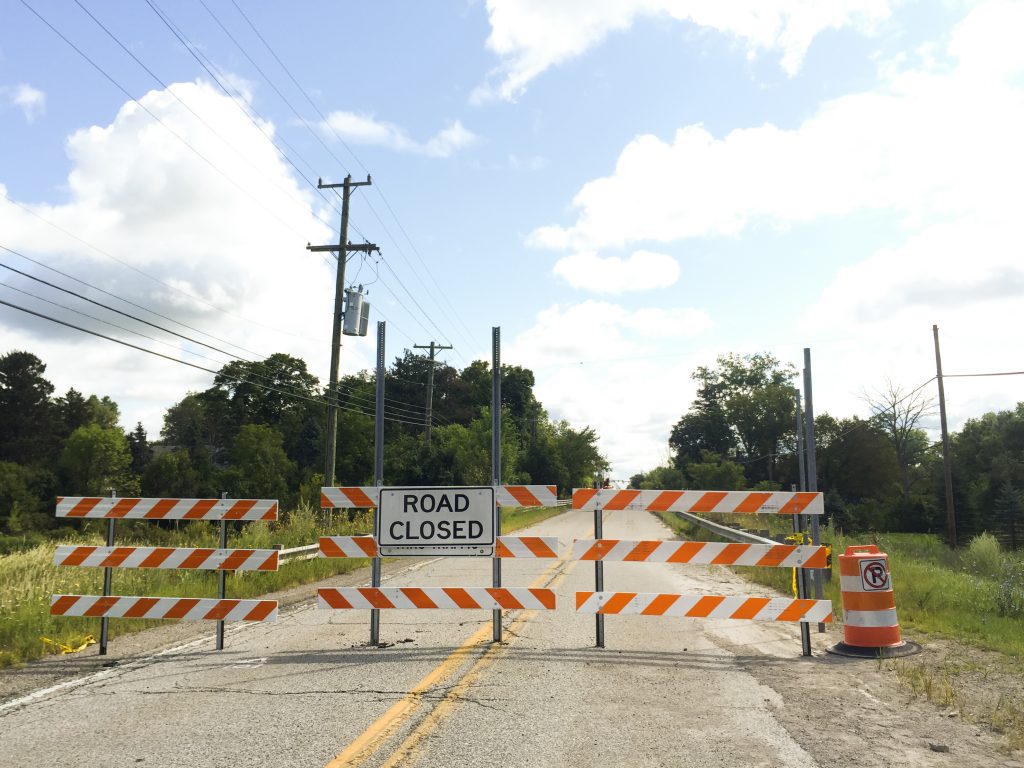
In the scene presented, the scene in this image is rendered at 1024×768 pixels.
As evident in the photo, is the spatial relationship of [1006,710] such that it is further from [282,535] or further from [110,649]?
[282,535]

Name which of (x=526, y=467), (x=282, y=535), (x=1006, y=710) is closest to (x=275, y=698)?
(x=1006, y=710)

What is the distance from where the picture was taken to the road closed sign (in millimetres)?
8453

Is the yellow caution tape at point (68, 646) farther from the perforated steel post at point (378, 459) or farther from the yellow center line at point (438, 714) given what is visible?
the yellow center line at point (438, 714)

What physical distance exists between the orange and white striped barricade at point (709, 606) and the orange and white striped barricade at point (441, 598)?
500 mm

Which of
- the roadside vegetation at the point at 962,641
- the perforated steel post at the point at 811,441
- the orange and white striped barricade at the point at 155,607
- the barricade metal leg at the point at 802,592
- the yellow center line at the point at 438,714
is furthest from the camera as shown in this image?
the perforated steel post at the point at 811,441

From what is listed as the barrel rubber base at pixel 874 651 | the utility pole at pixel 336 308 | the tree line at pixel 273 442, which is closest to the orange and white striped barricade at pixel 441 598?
the barrel rubber base at pixel 874 651

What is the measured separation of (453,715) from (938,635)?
6248mm

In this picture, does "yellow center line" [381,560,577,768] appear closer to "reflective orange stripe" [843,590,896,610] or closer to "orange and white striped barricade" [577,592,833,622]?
"orange and white striped barricade" [577,592,833,622]

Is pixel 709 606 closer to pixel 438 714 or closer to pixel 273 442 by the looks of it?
pixel 438 714

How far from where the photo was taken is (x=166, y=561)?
8375 mm

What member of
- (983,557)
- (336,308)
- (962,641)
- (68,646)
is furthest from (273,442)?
(962,641)

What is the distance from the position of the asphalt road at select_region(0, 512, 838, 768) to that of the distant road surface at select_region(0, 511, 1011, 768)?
2 centimetres

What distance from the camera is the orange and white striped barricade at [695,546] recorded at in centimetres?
799

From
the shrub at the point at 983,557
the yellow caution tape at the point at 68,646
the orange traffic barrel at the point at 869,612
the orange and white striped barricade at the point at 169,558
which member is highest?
the orange and white striped barricade at the point at 169,558
